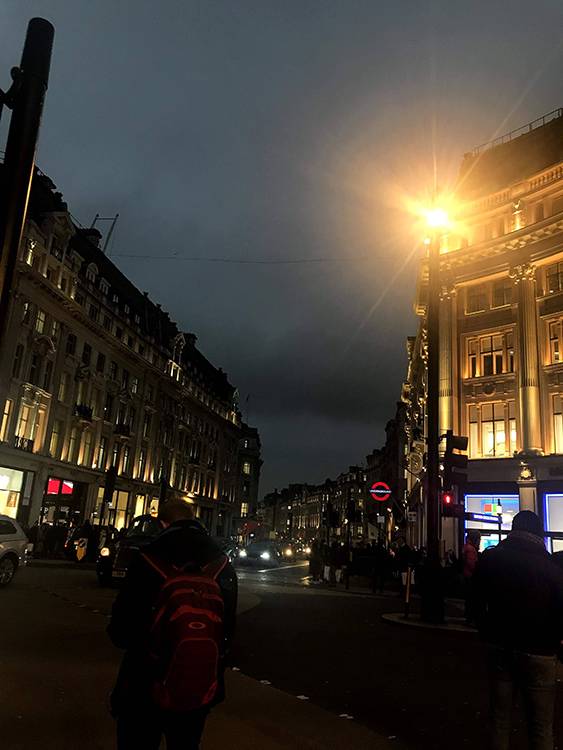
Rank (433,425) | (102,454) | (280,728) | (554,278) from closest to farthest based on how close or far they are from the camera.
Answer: (280,728) < (433,425) < (554,278) < (102,454)

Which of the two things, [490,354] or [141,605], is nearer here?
[141,605]

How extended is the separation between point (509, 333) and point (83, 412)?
29.8 meters

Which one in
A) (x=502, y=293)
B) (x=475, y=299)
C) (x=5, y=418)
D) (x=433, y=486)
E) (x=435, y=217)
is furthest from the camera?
(x=5, y=418)

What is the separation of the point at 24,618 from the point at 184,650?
29.1ft

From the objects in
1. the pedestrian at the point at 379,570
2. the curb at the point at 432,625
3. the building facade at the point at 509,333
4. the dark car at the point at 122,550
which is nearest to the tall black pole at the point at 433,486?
the curb at the point at 432,625

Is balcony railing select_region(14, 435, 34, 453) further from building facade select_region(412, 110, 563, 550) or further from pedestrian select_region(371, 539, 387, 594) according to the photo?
building facade select_region(412, 110, 563, 550)

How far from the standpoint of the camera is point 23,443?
38.2 metres

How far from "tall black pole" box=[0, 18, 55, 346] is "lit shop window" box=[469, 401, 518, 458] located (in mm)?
30664

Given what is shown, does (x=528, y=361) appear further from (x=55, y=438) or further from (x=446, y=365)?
(x=55, y=438)

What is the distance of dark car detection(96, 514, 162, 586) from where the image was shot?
53.0ft

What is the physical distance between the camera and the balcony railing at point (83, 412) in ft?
148

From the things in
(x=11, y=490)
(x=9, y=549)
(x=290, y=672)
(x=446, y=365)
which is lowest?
(x=290, y=672)

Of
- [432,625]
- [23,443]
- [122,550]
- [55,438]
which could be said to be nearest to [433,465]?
[432,625]

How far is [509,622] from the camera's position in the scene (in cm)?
442
